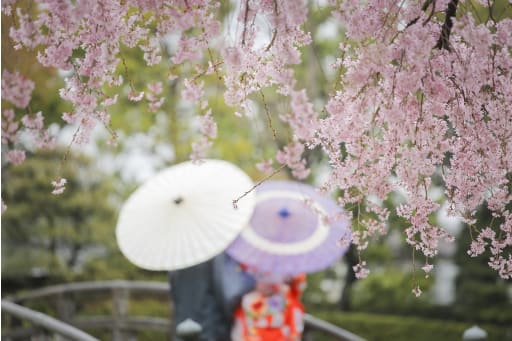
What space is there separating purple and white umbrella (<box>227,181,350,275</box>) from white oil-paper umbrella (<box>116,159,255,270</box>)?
0.84 feet

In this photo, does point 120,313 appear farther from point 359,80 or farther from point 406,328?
point 359,80

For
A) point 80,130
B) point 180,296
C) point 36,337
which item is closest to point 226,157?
point 180,296

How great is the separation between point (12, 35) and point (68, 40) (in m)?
0.17

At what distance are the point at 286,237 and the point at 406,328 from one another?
4.39m

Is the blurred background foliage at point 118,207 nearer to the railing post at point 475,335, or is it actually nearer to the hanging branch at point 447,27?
the railing post at point 475,335

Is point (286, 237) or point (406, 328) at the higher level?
point (286, 237)

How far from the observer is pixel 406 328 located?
822 centimetres

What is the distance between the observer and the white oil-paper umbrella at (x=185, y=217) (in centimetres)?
416

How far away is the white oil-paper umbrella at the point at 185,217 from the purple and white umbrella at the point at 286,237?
10.1 inches

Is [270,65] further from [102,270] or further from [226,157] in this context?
[102,270]

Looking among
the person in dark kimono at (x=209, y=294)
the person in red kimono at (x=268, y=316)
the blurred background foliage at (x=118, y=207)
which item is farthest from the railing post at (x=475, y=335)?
the blurred background foliage at (x=118, y=207)

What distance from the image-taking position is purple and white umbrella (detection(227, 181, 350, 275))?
170 inches

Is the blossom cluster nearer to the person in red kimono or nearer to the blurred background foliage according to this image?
the person in red kimono

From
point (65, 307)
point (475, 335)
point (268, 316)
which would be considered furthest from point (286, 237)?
point (65, 307)
